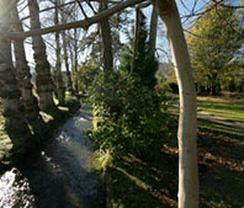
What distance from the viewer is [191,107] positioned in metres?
2.41

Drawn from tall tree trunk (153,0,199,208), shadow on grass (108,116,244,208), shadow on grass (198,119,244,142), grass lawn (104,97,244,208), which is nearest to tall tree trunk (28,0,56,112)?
shadow on grass (198,119,244,142)

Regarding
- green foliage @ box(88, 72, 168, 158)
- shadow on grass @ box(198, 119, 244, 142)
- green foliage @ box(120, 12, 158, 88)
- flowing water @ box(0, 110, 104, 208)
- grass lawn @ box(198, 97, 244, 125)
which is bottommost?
grass lawn @ box(198, 97, 244, 125)

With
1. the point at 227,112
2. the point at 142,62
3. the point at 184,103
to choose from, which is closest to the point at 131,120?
the point at 142,62

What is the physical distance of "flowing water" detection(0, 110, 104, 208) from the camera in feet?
21.2

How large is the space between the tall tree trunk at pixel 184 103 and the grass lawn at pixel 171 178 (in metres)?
2.73

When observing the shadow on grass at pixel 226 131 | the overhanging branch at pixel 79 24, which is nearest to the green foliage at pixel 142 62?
the shadow on grass at pixel 226 131

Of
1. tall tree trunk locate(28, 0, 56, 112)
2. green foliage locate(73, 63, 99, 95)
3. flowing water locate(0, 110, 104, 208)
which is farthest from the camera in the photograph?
green foliage locate(73, 63, 99, 95)

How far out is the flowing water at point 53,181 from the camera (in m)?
6.46

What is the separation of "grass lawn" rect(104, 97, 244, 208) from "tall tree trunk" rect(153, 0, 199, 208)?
8.95ft

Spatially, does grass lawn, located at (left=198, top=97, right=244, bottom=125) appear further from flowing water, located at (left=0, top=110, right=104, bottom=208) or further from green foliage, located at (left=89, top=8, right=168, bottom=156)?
green foliage, located at (left=89, top=8, right=168, bottom=156)

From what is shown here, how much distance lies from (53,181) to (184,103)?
607cm

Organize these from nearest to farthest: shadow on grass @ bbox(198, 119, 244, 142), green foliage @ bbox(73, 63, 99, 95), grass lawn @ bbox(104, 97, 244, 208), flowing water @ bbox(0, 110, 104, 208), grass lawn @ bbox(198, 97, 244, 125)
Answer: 1. grass lawn @ bbox(104, 97, 244, 208)
2. flowing water @ bbox(0, 110, 104, 208)
3. shadow on grass @ bbox(198, 119, 244, 142)
4. grass lawn @ bbox(198, 97, 244, 125)
5. green foliage @ bbox(73, 63, 99, 95)

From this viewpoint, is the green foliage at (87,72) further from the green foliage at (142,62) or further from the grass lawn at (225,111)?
the green foliage at (142,62)

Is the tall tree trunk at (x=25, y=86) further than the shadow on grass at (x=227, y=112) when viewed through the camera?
No
